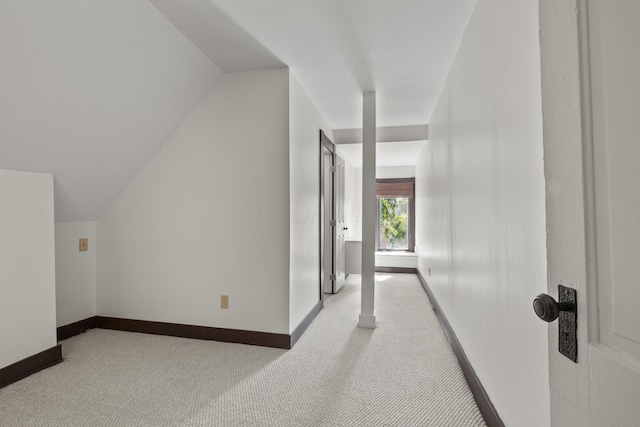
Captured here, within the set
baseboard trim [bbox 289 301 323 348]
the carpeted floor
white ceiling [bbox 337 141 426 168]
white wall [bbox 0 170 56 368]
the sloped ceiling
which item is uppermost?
white ceiling [bbox 337 141 426 168]

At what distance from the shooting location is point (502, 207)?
1.43m

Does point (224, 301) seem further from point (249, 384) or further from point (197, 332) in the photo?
point (249, 384)

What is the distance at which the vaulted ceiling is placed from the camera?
5.61 ft

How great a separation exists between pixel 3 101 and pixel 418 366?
3025 millimetres

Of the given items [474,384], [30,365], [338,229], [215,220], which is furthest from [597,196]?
[338,229]

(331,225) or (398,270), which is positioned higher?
(331,225)

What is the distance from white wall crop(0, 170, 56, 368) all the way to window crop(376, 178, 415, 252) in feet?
18.5

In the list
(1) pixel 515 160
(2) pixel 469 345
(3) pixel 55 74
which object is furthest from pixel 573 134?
(3) pixel 55 74

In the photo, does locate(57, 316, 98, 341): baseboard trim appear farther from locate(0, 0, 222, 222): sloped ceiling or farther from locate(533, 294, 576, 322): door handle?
locate(533, 294, 576, 322): door handle

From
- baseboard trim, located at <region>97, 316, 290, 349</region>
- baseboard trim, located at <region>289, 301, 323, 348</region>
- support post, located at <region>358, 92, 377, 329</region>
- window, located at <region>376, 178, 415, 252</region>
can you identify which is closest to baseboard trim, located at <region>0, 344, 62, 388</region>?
baseboard trim, located at <region>97, 316, 290, 349</region>

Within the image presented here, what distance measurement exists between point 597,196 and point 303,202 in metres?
2.55

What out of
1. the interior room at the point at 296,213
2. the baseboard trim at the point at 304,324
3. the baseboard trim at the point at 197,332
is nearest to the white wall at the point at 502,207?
the interior room at the point at 296,213

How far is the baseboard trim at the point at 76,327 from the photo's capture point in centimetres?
275

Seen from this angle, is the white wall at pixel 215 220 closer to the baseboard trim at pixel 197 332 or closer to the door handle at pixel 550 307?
the baseboard trim at pixel 197 332
